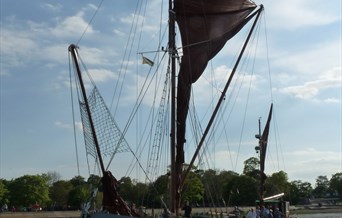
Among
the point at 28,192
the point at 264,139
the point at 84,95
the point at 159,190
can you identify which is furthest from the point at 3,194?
the point at 84,95

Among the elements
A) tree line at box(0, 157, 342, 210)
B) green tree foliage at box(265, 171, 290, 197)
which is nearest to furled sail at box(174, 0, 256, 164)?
tree line at box(0, 157, 342, 210)

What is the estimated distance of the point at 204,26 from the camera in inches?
1467

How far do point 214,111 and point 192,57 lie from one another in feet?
14.1

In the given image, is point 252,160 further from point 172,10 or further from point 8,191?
point 172,10

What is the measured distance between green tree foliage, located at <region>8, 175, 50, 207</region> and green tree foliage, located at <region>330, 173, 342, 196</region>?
328ft

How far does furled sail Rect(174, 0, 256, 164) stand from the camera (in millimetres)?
36219

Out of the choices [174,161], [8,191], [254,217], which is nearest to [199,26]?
[174,161]

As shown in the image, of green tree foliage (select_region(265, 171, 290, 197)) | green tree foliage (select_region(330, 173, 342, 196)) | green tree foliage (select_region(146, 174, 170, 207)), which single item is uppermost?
green tree foliage (select_region(330, 173, 342, 196))

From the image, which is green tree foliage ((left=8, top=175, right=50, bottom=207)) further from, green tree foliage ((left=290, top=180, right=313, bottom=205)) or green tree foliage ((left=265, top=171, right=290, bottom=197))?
green tree foliage ((left=290, top=180, right=313, bottom=205))

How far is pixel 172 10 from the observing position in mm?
34625

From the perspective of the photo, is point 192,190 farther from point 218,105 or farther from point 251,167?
point 218,105

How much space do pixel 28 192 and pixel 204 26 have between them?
4600 inches

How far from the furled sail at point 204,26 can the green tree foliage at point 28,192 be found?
11455 cm

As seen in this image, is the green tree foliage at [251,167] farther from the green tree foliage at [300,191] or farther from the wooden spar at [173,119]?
the wooden spar at [173,119]
